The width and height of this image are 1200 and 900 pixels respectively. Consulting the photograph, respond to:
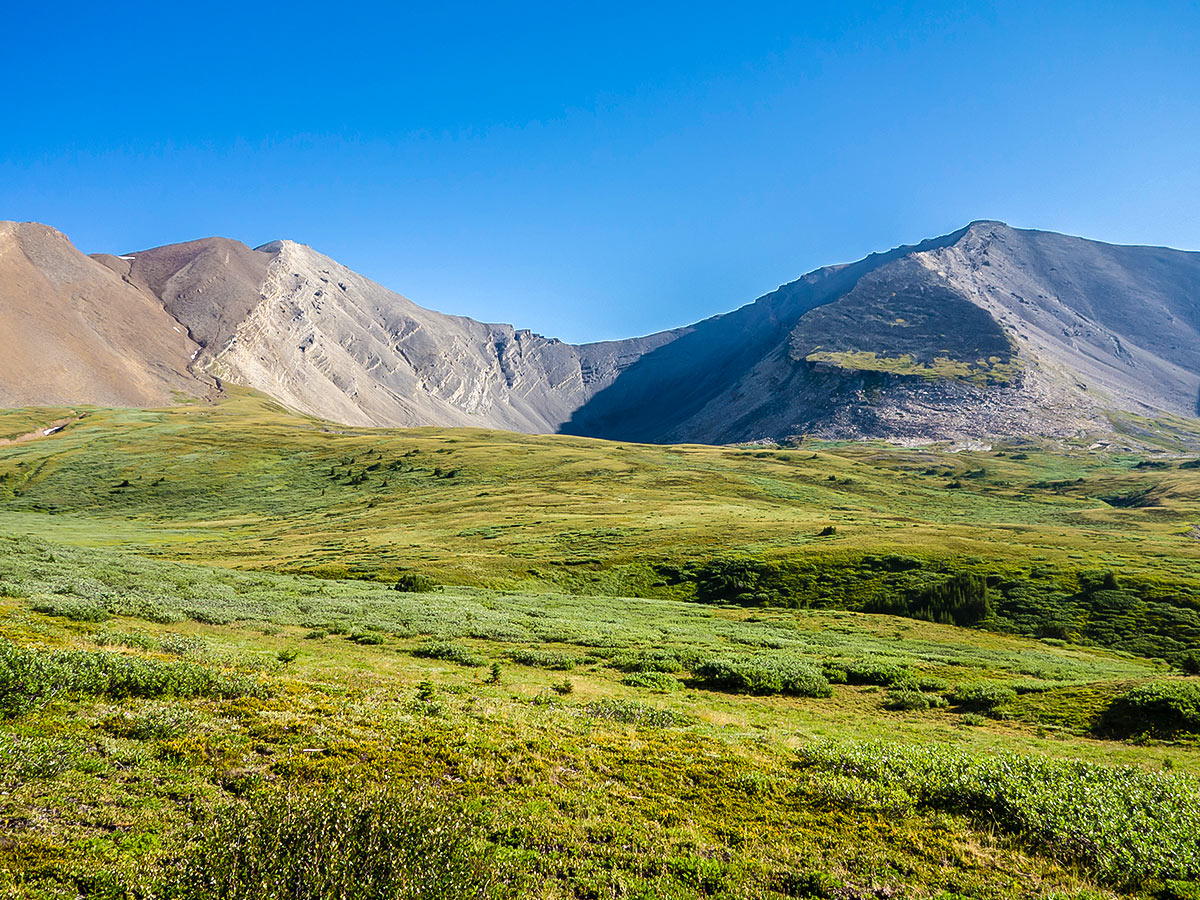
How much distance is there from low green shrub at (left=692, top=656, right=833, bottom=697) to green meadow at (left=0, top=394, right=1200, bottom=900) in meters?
0.26

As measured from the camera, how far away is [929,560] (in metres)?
59.7

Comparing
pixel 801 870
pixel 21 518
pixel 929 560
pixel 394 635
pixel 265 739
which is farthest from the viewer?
pixel 21 518

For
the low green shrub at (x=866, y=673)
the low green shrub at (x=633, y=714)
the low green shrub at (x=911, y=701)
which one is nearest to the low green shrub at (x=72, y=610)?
the low green shrub at (x=633, y=714)

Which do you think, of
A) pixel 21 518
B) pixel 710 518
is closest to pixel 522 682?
pixel 710 518

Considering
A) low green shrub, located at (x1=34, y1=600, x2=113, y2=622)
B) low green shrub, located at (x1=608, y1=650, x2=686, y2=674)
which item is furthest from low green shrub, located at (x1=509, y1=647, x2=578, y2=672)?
low green shrub, located at (x1=34, y1=600, x2=113, y2=622)

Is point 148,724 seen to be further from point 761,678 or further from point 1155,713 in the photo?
point 1155,713

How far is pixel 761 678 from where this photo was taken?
86.9ft

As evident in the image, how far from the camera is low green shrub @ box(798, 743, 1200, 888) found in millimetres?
11039

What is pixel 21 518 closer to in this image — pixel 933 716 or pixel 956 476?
pixel 933 716

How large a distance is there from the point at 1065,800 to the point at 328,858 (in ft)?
50.4

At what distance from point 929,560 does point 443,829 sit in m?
63.6

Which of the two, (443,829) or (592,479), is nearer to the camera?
(443,829)

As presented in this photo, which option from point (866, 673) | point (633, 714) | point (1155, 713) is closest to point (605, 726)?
point (633, 714)

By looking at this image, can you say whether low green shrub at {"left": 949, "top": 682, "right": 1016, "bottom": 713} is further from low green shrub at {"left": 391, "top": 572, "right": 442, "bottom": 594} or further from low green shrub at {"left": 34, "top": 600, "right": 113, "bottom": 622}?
low green shrub at {"left": 391, "top": 572, "right": 442, "bottom": 594}
